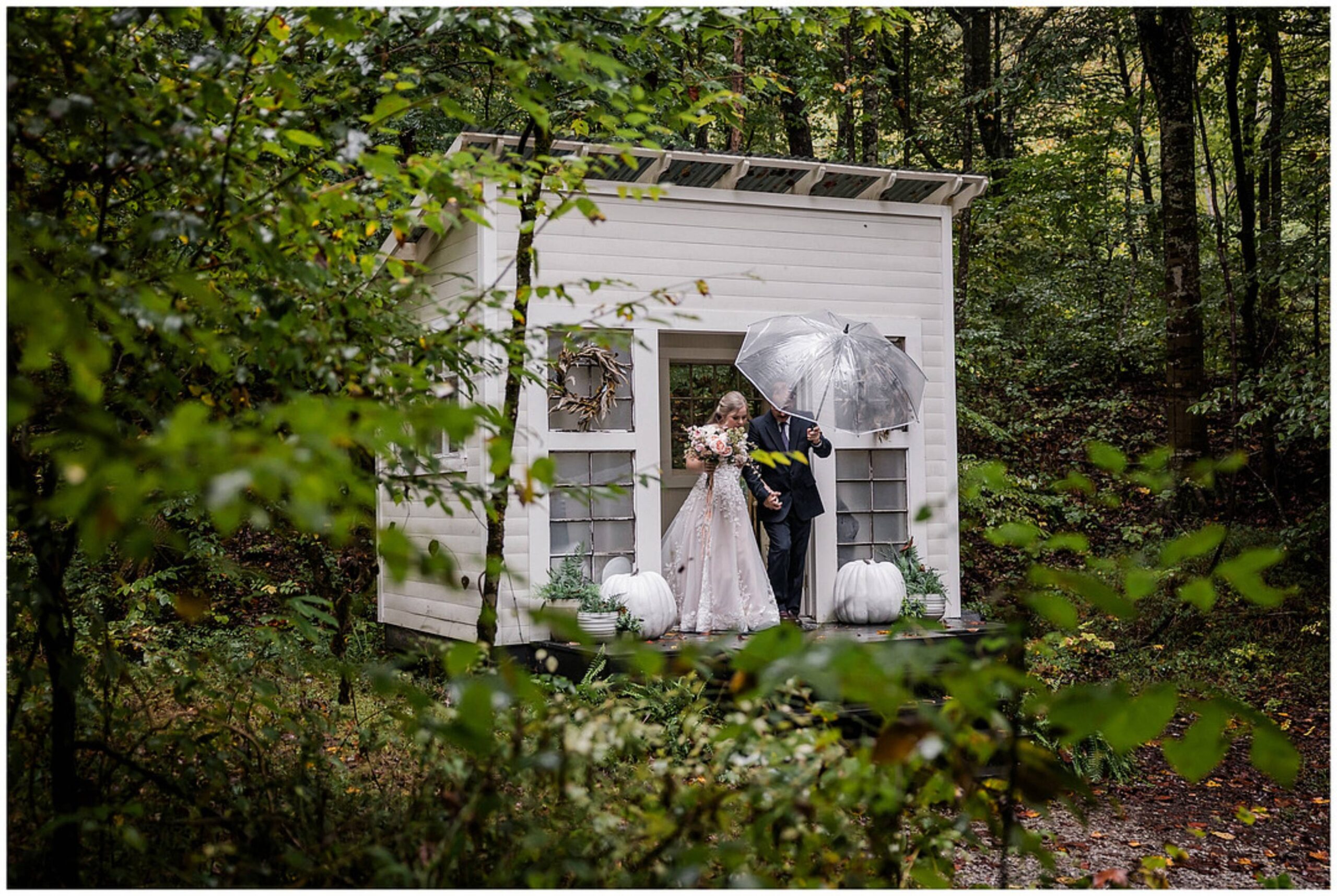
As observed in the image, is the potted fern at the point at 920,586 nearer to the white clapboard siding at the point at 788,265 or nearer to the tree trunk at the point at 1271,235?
the white clapboard siding at the point at 788,265

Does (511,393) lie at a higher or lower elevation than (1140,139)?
lower

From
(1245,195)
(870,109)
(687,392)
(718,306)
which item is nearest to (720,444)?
(718,306)

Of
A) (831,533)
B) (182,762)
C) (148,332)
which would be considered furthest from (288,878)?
(831,533)

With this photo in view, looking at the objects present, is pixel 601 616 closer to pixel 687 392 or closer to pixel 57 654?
pixel 687 392

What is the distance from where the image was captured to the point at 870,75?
11617mm

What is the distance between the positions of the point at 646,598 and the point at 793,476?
4.77ft

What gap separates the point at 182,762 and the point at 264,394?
28.8ft

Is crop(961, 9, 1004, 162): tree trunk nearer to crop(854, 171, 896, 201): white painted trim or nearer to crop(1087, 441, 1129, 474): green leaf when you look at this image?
crop(854, 171, 896, 201): white painted trim

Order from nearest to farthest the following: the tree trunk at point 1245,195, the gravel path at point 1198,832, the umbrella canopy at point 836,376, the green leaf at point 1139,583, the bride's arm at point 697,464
Result: the green leaf at point 1139,583 < the gravel path at point 1198,832 < the umbrella canopy at point 836,376 < the bride's arm at point 697,464 < the tree trunk at point 1245,195

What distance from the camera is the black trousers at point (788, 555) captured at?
767 cm

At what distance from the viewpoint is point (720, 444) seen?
24.8ft

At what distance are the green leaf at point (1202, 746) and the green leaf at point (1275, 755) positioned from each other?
0.05m

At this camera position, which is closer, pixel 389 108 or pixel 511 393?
pixel 389 108

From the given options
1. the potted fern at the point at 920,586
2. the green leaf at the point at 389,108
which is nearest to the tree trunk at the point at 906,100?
the potted fern at the point at 920,586
